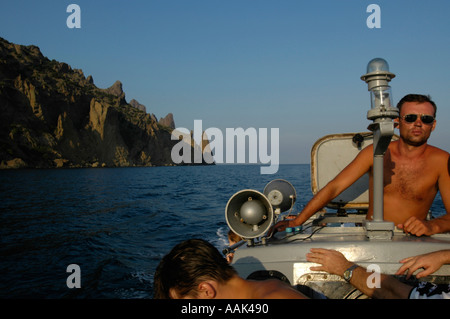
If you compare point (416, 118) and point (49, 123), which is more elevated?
point (49, 123)

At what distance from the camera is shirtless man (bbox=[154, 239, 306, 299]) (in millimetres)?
1972

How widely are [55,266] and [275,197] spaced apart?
635cm

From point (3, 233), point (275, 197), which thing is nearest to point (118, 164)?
point (3, 233)

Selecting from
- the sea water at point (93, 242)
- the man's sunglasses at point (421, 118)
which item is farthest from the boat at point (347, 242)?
the sea water at point (93, 242)

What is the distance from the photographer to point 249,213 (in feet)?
11.5

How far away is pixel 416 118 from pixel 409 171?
24.1 inches

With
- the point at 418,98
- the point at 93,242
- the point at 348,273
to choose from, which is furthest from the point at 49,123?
the point at 348,273

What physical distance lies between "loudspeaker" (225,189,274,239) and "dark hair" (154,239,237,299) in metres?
1.42

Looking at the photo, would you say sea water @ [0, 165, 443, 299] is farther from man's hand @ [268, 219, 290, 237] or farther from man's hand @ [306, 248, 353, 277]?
man's hand @ [306, 248, 353, 277]

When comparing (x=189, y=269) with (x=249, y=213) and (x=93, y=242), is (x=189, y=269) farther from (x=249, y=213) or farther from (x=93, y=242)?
(x=93, y=242)

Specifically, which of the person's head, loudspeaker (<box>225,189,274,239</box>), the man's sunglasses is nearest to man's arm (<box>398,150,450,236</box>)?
the person's head

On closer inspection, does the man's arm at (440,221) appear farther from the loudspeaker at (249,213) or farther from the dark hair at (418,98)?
the loudspeaker at (249,213)

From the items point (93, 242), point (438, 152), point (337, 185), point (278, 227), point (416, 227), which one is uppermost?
point (438, 152)

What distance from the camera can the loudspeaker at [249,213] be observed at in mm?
3484
